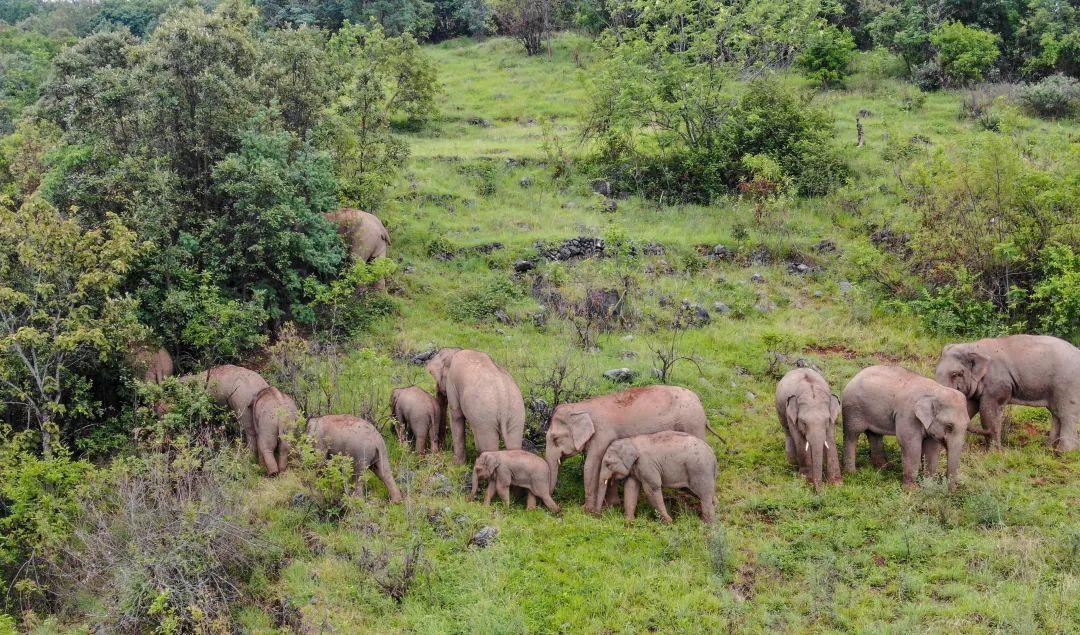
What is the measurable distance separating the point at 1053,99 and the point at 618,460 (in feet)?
78.0

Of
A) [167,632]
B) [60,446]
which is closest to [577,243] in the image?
[60,446]

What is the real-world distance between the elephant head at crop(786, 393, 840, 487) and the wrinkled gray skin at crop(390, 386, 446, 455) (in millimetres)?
5062

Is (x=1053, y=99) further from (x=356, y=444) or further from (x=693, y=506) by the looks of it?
(x=356, y=444)

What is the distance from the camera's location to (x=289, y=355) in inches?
542

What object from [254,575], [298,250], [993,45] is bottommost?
[254,575]

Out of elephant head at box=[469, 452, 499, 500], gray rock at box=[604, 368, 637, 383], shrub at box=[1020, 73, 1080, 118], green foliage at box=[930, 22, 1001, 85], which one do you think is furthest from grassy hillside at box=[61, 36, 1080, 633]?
green foliage at box=[930, 22, 1001, 85]

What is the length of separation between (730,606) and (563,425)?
3.27 m

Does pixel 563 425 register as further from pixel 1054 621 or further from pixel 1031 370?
pixel 1031 370

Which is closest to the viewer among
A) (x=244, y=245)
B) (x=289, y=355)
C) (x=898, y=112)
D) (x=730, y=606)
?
(x=730, y=606)

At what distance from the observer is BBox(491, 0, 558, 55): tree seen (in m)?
41.1

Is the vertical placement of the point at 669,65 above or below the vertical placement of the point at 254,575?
above

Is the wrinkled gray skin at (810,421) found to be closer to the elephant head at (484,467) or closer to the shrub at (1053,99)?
the elephant head at (484,467)

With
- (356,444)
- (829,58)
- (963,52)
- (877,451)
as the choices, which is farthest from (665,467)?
(829,58)

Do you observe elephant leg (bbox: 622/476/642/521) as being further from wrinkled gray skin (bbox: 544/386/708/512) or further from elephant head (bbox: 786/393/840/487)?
elephant head (bbox: 786/393/840/487)
